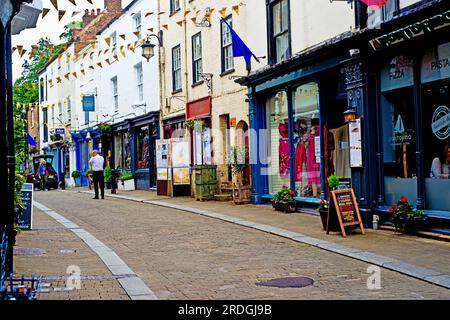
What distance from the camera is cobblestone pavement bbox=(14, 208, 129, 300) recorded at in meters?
6.99

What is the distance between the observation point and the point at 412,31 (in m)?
10.6

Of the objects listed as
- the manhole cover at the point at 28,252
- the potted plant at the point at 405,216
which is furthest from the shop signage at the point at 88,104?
the potted plant at the point at 405,216

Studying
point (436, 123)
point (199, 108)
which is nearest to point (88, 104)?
point (199, 108)

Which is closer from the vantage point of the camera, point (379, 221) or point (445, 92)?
point (445, 92)

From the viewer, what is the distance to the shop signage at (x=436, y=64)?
1073 cm

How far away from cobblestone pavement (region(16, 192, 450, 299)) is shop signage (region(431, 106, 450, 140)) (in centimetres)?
319

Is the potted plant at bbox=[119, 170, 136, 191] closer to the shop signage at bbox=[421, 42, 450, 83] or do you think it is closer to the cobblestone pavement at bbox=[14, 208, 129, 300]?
the cobblestone pavement at bbox=[14, 208, 129, 300]

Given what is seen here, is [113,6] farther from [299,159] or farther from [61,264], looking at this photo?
[61,264]

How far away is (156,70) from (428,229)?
17.8 metres

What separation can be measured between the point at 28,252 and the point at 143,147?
19.2m

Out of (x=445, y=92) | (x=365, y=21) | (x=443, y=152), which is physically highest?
(x=365, y=21)

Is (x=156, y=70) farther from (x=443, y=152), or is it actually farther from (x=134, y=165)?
(x=443, y=152)
